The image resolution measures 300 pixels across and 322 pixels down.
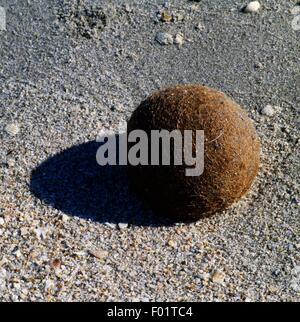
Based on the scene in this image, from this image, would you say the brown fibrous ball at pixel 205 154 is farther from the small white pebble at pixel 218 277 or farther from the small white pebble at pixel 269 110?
the small white pebble at pixel 269 110

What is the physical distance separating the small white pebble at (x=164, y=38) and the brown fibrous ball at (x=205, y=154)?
75.9 inches

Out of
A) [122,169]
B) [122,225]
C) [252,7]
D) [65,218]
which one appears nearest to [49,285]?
[65,218]

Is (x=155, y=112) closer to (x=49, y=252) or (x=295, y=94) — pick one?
(x=49, y=252)

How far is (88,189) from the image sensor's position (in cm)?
555

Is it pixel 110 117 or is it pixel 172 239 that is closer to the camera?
pixel 172 239

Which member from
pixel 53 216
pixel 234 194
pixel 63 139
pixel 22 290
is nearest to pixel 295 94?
pixel 234 194

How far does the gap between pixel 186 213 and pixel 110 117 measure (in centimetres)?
142

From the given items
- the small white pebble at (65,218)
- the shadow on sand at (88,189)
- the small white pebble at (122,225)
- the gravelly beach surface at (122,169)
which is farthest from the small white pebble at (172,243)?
the small white pebble at (65,218)

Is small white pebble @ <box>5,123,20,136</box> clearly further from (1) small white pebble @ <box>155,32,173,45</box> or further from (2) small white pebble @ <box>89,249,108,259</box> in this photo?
(1) small white pebble @ <box>155,32,173,45</box>

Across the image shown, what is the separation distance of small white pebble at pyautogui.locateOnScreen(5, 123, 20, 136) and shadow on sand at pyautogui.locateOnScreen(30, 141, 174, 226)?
0.47m

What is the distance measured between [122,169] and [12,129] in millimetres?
1089
